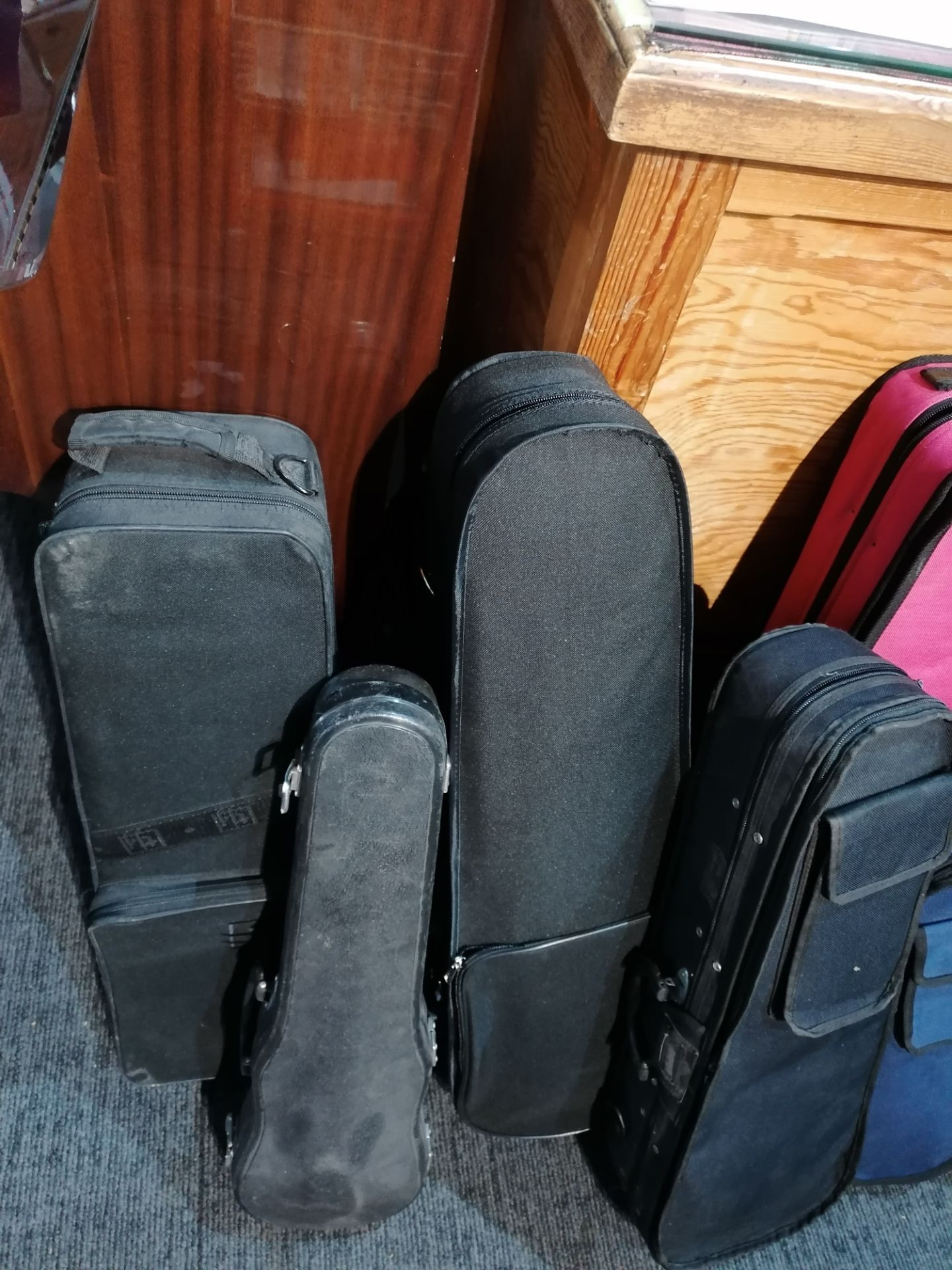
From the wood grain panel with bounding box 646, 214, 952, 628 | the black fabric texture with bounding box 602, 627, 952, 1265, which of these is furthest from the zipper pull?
the wood grain panel with bounding box 646, 214, 952, 628

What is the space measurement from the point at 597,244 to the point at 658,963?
646 mm

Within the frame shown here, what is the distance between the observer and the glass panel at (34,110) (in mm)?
824

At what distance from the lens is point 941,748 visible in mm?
813

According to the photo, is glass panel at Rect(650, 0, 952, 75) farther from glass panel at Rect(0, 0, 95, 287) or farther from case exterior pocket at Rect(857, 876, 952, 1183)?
case exterior pocket at Rect(857, 876, 952, 1183)

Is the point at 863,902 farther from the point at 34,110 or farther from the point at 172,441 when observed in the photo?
the point at 34,110

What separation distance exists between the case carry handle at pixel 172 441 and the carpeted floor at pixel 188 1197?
0.60 meters

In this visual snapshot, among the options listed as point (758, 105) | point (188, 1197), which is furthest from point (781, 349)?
point (188, 1197)

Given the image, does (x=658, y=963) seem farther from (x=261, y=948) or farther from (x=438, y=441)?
(x=438, y=441)

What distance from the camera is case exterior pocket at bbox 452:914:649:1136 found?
0.95 meters

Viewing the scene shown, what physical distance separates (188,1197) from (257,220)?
927 mm

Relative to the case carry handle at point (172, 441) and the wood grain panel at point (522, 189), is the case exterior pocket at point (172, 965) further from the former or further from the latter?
the wood grain panel at point (522, 189)

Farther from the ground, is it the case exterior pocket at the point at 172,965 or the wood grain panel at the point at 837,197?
the wood grain panel at the point at 837,197

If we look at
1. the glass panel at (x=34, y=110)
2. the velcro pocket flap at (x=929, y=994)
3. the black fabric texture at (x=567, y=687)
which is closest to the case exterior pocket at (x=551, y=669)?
the black fabric texture at (x=567, y=687)

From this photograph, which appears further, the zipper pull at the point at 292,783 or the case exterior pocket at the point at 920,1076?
the case exterior pocket at the point at 920,1076
